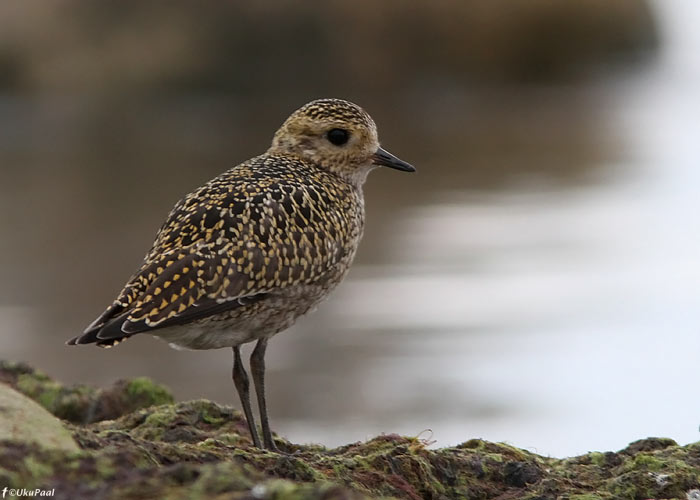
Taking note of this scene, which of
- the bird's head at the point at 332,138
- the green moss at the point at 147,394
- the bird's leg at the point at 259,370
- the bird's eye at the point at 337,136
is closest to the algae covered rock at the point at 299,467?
the bird's leg at the point at 259,370

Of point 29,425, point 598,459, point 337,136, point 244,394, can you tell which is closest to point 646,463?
point 598,459

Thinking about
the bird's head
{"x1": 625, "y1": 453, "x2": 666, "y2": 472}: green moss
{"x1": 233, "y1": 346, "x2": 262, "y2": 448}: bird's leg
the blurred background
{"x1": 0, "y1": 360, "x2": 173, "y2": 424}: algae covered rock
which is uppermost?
the blurred background

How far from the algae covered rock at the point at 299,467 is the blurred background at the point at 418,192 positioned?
4337 millimetres

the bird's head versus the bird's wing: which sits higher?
the bird's head

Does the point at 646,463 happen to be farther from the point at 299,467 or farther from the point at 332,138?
the point at 332,138

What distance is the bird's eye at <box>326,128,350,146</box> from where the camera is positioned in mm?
8062

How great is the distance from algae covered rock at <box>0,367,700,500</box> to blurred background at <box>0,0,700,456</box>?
434 cm

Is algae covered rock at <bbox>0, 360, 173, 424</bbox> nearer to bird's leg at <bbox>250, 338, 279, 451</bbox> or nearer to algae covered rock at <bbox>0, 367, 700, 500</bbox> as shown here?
algae covered rock at <bbox>0, 367, 700, 500</bbox>

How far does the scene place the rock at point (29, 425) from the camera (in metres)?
4.40

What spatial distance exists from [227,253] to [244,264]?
0.10m

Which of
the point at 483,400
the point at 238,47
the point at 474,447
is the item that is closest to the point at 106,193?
the point at 238,47

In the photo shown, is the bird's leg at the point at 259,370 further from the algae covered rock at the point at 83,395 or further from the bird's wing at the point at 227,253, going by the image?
the algae covered rock at the point at 83,395

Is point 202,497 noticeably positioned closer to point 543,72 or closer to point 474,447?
point 474,447

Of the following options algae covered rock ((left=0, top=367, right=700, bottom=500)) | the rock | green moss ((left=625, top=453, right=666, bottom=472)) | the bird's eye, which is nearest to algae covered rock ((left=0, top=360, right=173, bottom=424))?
algae covered rock ((left=0, top=367, right=700, bottom=500))
